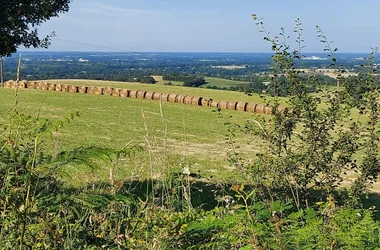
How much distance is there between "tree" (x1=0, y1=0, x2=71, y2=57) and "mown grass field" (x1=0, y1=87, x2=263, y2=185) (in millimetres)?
2365

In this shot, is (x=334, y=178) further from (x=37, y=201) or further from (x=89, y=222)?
(x=37, y=201)

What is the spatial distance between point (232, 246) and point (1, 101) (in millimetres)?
22443

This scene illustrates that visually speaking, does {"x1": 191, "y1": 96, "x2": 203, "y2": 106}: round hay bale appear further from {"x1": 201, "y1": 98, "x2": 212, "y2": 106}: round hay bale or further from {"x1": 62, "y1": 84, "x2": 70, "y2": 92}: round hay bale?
{"x1": 62, "y1": 84, "x2": 70, "y2": 92}: round hay bale

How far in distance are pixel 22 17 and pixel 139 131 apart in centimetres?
764

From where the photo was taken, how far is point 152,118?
21344mm

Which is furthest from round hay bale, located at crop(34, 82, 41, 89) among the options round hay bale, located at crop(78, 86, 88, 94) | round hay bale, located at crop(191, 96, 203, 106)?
round hay bale, located at crop(191, 96, 203, 106)

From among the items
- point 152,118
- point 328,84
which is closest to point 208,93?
point 152,118

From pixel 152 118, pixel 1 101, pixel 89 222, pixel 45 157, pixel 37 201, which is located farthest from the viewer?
pixel 1 101

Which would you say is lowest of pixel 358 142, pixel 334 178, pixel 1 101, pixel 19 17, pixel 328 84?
pixel 1 101

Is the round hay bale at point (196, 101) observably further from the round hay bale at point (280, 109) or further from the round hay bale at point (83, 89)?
the round hay bale at point (280, 109)

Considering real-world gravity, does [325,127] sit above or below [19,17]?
below

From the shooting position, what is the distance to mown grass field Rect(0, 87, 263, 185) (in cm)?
924

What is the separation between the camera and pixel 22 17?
9.79m

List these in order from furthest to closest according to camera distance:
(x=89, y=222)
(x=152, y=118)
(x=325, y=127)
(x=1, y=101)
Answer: (x=1, y=101)
(x=152, y=118)
(x=325, y=127)
(x=89, y=222)
